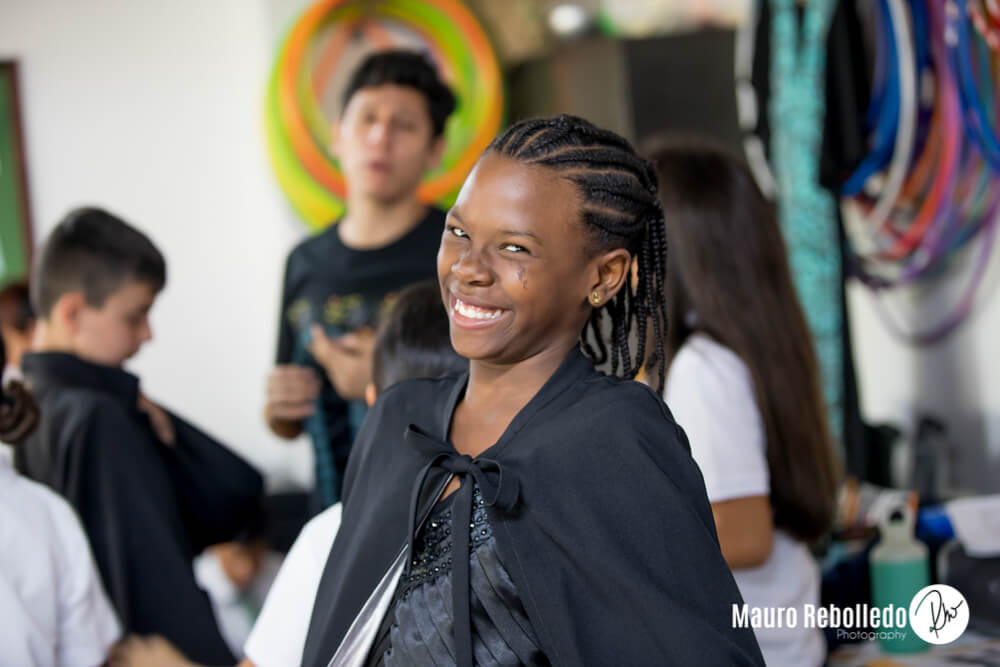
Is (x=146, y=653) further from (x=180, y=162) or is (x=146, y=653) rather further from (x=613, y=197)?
(x=180, y=162)

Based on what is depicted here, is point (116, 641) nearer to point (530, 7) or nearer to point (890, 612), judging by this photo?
point (890, 612)

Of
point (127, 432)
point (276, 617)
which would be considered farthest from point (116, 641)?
point (276, 617)

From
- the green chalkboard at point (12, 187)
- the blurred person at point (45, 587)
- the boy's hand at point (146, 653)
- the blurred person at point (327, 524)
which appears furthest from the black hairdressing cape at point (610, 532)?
the green chalkboard at point (12, 187)

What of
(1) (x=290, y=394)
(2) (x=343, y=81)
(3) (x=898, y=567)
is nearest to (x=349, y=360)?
(1) (x=290, y=394)

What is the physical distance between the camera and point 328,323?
1.90m

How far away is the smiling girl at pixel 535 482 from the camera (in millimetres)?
745

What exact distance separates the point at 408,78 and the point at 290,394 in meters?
0.63

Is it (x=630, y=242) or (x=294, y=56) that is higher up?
(x=294, y=56)

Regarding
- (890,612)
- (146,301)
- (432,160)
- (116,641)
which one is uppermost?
(432,160)

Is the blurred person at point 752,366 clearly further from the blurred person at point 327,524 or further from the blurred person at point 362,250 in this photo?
the blurred person at point 362,250

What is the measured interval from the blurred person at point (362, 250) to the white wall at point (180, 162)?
4.54 feet

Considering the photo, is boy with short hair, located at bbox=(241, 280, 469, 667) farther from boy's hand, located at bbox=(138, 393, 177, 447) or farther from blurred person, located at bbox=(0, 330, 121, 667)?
boy's hand, located at bbox=(138, 393, 177, 447)

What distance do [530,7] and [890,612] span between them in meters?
2.29

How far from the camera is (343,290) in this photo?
6.23ft
